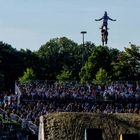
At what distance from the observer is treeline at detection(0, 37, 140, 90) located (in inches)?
3046

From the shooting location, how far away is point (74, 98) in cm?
5072

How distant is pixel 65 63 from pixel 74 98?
5550 centimetres

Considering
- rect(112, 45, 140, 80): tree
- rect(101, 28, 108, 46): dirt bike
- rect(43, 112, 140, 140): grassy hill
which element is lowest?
rect(43, 112, 140, 140): grassy hill

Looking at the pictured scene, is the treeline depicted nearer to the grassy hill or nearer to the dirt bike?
the dirt bike

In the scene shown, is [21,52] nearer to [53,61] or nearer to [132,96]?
[53,61]

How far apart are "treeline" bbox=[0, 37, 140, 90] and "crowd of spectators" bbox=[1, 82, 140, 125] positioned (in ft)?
44.5

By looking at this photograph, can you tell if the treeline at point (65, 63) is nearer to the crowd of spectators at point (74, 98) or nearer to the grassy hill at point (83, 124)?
the crowd of spectators at point (74, 98)

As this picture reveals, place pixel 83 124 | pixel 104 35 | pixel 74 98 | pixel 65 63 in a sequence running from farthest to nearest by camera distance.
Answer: pixel 65 63 < pixel 74 98 < pixel 104 35 < pixel 83 124

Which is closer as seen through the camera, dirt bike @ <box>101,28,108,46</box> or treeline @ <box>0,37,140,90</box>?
dirt bike @ <box>101,28,108,46</box>

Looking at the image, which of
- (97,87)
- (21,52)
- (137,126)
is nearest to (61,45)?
(21,52)

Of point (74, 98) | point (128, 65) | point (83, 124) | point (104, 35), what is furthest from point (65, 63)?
point (83, 124)

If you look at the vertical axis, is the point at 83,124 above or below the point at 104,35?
below

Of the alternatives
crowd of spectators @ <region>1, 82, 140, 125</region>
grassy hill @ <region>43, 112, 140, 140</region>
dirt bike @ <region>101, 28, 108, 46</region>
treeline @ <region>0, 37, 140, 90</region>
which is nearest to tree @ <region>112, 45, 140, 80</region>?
treeline @ <region>0, 37, 140, 90</region>

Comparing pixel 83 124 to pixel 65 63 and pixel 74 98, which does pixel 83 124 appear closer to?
pixel 74 98
